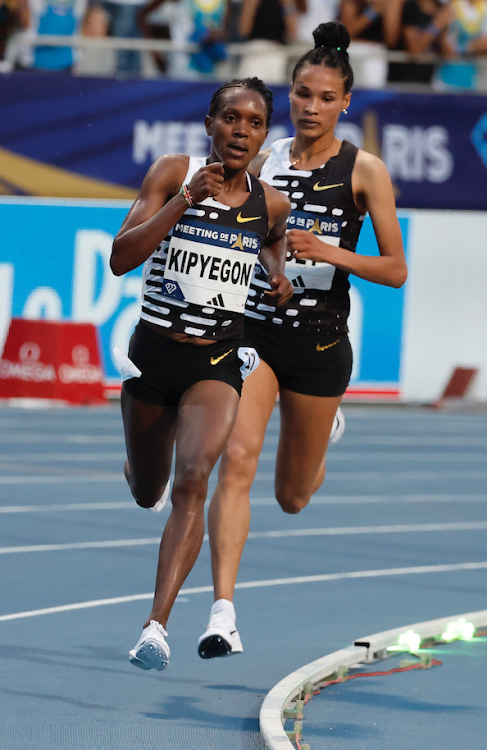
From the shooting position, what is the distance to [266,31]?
1858cm

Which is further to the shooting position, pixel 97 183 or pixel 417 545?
pixel 97 183

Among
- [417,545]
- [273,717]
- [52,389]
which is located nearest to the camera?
[273,717]

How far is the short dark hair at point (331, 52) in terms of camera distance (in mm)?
5637

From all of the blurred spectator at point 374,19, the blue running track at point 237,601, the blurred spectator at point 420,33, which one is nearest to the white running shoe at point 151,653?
the blue running track at point 237,601

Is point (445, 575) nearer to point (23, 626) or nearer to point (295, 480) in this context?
point (295, 480)

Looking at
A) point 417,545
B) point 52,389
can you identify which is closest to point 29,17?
point 52,389

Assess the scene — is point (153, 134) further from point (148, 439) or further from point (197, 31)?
point (148, 439)

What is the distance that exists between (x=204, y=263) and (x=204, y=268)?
0.02m

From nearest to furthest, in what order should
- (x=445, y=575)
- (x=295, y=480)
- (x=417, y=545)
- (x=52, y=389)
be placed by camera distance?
1. (x=295, y=480)
2. (x=445, y=575)
3. (x=417, y=545)
4. (x=52, y=389)

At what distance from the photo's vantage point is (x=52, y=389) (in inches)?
698

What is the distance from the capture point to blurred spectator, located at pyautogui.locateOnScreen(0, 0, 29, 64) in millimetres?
17562

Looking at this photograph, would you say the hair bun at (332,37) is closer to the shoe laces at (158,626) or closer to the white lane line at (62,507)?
the shoe laces at (158,626)

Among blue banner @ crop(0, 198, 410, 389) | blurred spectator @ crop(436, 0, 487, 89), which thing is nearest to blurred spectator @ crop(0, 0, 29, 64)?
blue banner @ crop(0, 198, 410, 389)

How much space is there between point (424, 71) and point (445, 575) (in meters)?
12.8
